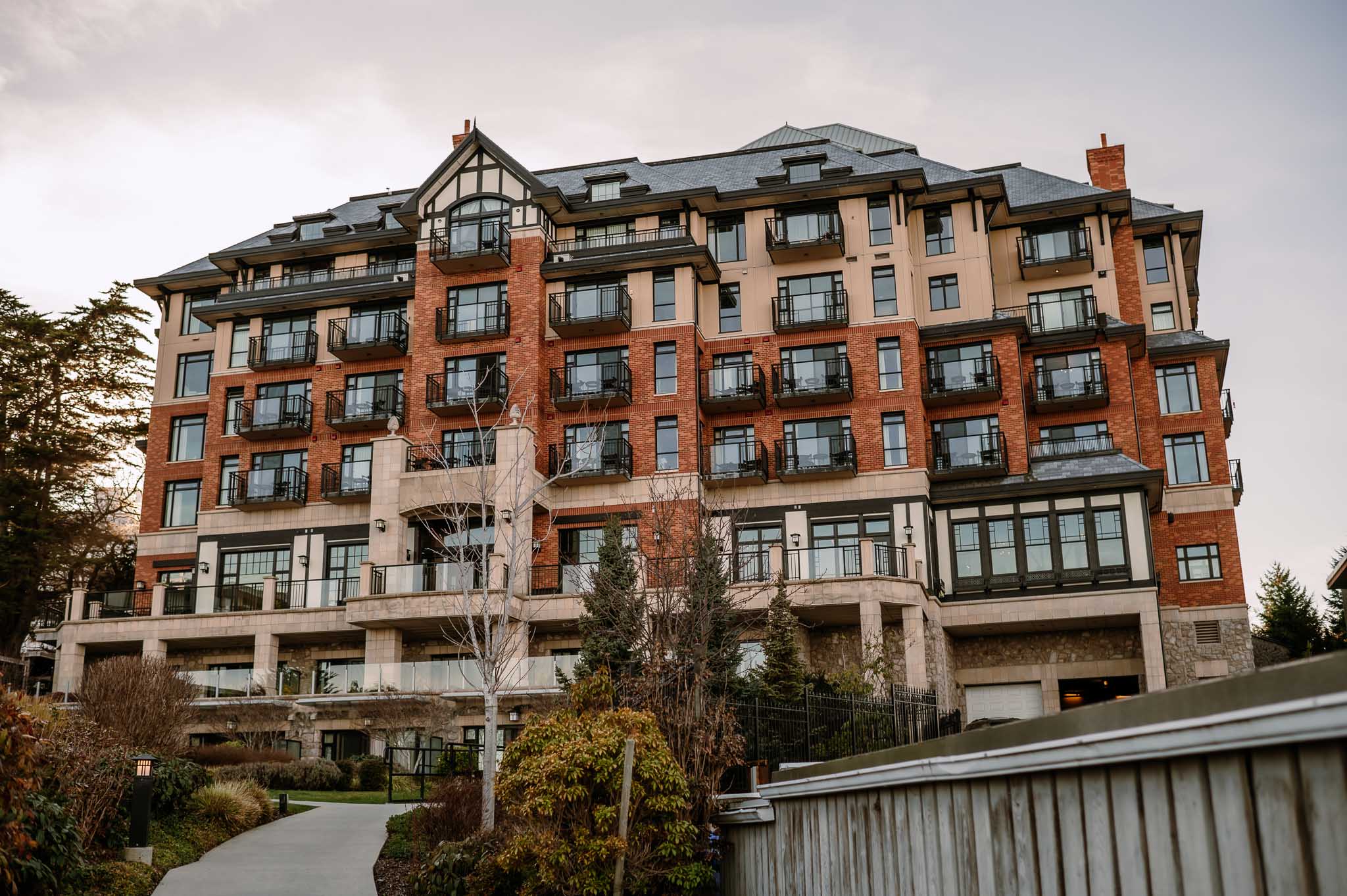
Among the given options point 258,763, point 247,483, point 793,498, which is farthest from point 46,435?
point 793,498

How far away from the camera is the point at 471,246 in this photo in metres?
42.8

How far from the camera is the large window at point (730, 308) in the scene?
4278 cm

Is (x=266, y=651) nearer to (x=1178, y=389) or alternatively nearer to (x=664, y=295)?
(x=664, y=295)

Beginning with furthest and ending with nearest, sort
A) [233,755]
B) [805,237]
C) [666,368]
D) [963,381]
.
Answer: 1. [805,237]
2. [666,368]
3. [963,381]
4. [233,755]

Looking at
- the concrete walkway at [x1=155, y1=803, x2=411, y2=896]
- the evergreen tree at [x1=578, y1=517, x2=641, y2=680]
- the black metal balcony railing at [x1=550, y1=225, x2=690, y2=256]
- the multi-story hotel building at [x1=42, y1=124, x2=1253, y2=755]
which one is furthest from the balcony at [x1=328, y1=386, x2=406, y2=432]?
the concrete walkway at [x1=155, y1=803, x2=411, y2=896]

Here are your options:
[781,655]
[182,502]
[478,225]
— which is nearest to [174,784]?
[781,655]

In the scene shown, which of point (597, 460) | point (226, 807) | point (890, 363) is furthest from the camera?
point (890, 363)

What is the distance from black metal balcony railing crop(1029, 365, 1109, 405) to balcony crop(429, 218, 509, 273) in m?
19.0

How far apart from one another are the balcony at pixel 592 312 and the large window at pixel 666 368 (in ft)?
4.55

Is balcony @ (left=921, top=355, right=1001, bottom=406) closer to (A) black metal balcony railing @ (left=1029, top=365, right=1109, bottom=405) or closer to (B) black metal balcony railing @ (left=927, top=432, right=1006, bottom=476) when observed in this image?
(B) black metal balcony railing @ (left=927, top=432, right=1006, bottom=476)

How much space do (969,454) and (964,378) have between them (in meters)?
2.91

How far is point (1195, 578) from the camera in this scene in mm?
41438

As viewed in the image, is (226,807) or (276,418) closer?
(226,807)

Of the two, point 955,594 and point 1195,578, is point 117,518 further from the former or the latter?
point 1195,578
